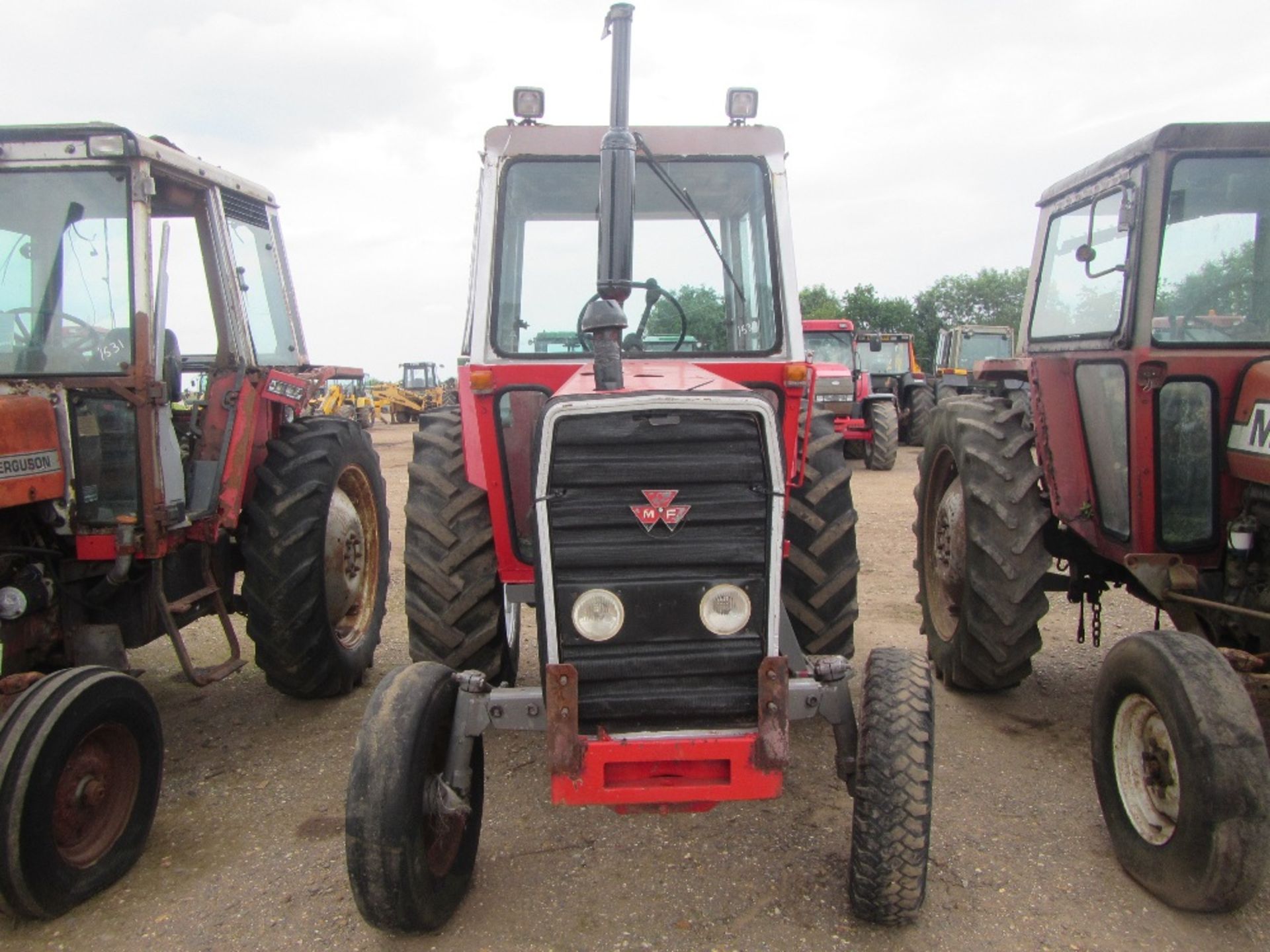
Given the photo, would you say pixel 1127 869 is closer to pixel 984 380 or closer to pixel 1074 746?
pixel 1074 746

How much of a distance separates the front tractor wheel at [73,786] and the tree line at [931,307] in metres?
39.1

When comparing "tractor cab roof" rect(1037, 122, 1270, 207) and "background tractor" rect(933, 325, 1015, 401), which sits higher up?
"tractor cab roof" rect(1037, 122, 1270, 207)

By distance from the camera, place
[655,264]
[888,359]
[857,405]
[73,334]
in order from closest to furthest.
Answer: [73,334]
[655,264]
[857,405]
[888,359]

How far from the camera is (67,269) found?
388cm

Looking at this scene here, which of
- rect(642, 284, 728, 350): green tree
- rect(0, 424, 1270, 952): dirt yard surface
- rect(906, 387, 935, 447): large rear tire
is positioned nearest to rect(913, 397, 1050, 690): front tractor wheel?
rect(0, 424, 1270, 952): dirt yard surface

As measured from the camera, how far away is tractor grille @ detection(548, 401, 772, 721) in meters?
2.63

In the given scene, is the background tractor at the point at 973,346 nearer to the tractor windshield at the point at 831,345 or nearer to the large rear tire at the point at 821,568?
the tractor windshield at the point at 831,345

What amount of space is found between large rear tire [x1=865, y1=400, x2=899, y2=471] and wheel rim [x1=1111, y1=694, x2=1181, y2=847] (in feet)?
37.8

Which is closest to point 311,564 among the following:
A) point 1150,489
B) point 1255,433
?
point 1150,489

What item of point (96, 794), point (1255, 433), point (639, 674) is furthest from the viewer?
point (1255, 433)

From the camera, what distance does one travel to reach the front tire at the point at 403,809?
8.23 feet

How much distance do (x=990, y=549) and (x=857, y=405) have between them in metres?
10.9

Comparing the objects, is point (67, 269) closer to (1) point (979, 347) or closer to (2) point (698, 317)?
(2) point (698, 317)

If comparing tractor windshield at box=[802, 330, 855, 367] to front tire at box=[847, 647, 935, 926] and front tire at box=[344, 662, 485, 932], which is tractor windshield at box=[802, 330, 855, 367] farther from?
front tire at box=[344, 662, 485, 932]
